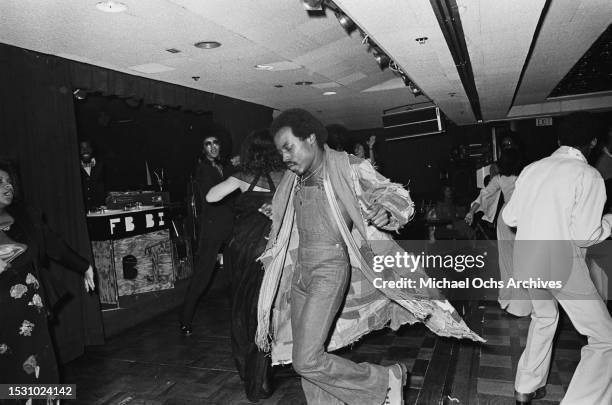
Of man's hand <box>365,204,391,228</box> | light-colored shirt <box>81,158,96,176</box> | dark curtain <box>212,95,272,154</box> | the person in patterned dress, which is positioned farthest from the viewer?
dark curtain <box>212,95,272,154</box>

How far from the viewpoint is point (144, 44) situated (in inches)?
141

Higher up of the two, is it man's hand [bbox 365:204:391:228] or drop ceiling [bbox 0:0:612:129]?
drop ceiling [bbox 0:0:612:129]

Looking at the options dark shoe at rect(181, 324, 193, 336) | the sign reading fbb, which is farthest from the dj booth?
dark shoe at rect(181, 324, 193, 336)

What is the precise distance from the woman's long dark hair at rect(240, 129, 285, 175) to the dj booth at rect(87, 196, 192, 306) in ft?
8.66

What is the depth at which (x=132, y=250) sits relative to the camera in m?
4.98

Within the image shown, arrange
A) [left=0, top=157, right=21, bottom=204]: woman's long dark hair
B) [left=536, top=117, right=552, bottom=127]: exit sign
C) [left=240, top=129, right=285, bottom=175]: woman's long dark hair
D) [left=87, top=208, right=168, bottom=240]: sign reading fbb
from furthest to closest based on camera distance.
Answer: [left=536, top=117, right=552, bottom=127]: exit sign, [left=87, top=208, right=168, bottom=240]: sign reading fbb, [left=240, top=129, right=285, bottom=175]: woman's long dark hair, [left=0, top=157, right=21, bottom=204]: woman's long dark hair

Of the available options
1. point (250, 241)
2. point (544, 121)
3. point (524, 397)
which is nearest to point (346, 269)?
point (250, 241)

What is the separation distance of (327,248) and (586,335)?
4.13ft

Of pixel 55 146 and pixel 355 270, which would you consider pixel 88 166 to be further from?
pixel 355 270

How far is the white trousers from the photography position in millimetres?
2053

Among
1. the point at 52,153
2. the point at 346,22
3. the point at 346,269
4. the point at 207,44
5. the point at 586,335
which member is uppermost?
the point at 207,44

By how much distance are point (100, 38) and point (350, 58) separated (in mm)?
2522

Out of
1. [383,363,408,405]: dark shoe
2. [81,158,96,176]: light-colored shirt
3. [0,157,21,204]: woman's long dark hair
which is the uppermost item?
[81,158,96,176]: light-colored shirt

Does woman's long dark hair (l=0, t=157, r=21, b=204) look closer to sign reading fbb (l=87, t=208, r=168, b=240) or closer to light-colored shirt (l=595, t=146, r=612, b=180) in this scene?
sign reading fbb (l=87, t=208, r=168, b=240)
